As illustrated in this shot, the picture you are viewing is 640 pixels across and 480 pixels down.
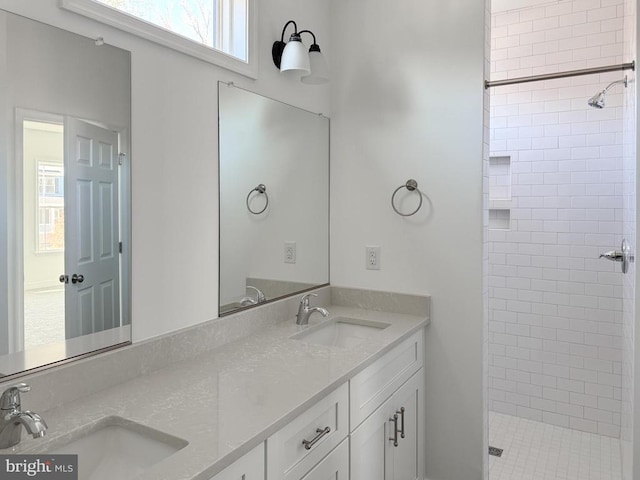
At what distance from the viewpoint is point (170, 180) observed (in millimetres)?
1571

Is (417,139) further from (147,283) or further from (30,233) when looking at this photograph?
(30,233)

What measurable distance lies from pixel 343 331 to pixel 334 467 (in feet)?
2.75

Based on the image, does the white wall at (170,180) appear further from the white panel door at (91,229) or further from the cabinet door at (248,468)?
the cabinet door at (248,468)

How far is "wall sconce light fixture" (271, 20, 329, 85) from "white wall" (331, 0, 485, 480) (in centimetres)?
37

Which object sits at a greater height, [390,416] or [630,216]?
[630,216]

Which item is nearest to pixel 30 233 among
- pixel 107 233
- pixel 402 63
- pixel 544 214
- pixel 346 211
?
pixel 107 233

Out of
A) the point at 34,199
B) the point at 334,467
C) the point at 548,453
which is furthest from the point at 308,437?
the point at 548,453

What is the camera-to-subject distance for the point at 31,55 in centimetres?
117

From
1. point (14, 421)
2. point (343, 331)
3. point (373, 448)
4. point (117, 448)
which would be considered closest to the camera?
point (14, 421)

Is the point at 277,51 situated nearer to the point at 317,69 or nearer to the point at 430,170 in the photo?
the point at 317,69

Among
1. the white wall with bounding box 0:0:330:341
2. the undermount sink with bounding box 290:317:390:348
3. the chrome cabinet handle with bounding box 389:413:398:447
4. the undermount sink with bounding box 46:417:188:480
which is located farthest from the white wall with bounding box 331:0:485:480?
the undermount sink with bounding box 46:417:188:480

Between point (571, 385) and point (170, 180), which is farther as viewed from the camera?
point (571, 385)

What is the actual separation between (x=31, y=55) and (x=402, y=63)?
1.64 metres

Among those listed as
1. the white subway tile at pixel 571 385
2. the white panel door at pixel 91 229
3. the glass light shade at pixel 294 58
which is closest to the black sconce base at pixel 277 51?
the glass light shade at pixel 294 58
